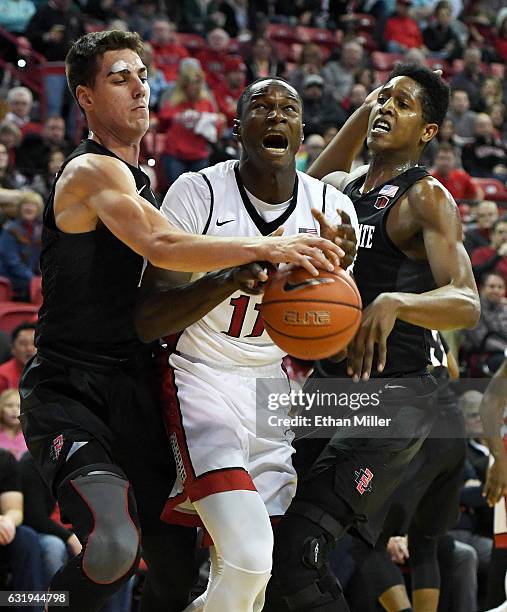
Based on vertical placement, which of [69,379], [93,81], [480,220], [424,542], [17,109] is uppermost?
[17,109]

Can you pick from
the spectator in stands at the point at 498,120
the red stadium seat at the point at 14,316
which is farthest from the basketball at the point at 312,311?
the spectator in stands at the point at 498,120

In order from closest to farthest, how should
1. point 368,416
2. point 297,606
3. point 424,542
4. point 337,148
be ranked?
point 297,606
point 368,416
point 337,148
point 424,542

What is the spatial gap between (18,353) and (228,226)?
352cm

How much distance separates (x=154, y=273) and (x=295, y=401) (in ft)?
3.11

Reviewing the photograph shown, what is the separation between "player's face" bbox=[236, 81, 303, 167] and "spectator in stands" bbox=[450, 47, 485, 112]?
11.9m

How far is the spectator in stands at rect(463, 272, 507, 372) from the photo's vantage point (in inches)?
355

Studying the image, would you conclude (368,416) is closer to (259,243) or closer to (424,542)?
(259,243)

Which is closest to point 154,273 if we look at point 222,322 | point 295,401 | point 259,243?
point 222,322

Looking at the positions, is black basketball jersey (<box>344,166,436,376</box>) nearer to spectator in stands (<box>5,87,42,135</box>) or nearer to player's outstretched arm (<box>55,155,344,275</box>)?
player's outstretched arm (<box>55,155,344,275</box>)

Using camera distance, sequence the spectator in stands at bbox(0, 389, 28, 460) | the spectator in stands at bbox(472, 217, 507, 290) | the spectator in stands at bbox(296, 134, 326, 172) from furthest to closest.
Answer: the spectator in stands at bbox(296, 134, 326, 172)
the spectator in stands at bbox(472, 217, 507, 290)
the spectator in stands at bbox(0, 389, 28, 460)

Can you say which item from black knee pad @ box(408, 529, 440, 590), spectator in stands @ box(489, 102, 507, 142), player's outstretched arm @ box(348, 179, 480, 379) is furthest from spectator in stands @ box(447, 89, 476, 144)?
player's outstretched arm @ box(348, 179, 480, 379)

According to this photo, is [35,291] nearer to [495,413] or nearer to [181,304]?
[495,413]

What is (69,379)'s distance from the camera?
4105 millimetres

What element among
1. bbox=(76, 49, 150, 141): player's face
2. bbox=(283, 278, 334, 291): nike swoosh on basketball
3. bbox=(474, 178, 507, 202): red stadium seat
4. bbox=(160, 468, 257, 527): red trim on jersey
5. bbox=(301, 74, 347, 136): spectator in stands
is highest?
bbox=(301, 74, 347, 136): spectator in stands
